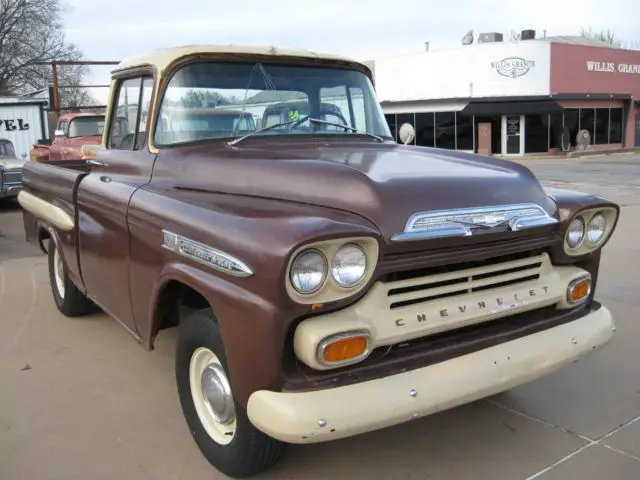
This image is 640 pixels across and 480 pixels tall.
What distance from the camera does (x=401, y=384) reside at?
239 centimetres

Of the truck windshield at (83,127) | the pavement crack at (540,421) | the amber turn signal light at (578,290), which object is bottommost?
the pavement crack at (540,421)

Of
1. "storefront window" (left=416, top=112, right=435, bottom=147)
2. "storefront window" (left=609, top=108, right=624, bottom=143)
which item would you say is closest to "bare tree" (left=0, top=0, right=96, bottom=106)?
"storefront window" (left=416, top=112, right=435, bottom=147)

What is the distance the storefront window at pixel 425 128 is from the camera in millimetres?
30391

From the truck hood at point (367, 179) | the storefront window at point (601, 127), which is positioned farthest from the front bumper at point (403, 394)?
the storefront window at point (601, 127)

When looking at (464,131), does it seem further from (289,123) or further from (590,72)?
(289,123)

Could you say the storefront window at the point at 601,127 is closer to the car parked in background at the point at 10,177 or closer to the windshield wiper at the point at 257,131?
the car parked in background at the point at 10,177

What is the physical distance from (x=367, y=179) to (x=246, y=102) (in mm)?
1278

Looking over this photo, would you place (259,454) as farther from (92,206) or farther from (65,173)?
(65,173)

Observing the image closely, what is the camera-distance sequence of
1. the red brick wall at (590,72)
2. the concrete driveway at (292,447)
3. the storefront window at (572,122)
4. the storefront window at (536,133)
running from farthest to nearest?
the storefront window at (572,122) → the storefront window at (536,133) → the red brick wall at (590,72) → the concrete driveway at (292,447)

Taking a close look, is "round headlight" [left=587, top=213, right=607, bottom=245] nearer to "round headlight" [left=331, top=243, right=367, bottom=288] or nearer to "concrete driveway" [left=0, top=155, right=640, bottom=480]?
"concrete driveway" [left=0, top=155, right=640, bottom=480]

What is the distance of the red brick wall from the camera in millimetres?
27453

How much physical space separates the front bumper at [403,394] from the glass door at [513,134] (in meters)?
27.1

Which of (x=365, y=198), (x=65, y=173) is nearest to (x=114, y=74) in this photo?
(x=65, y=173)

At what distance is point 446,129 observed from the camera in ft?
98.4
